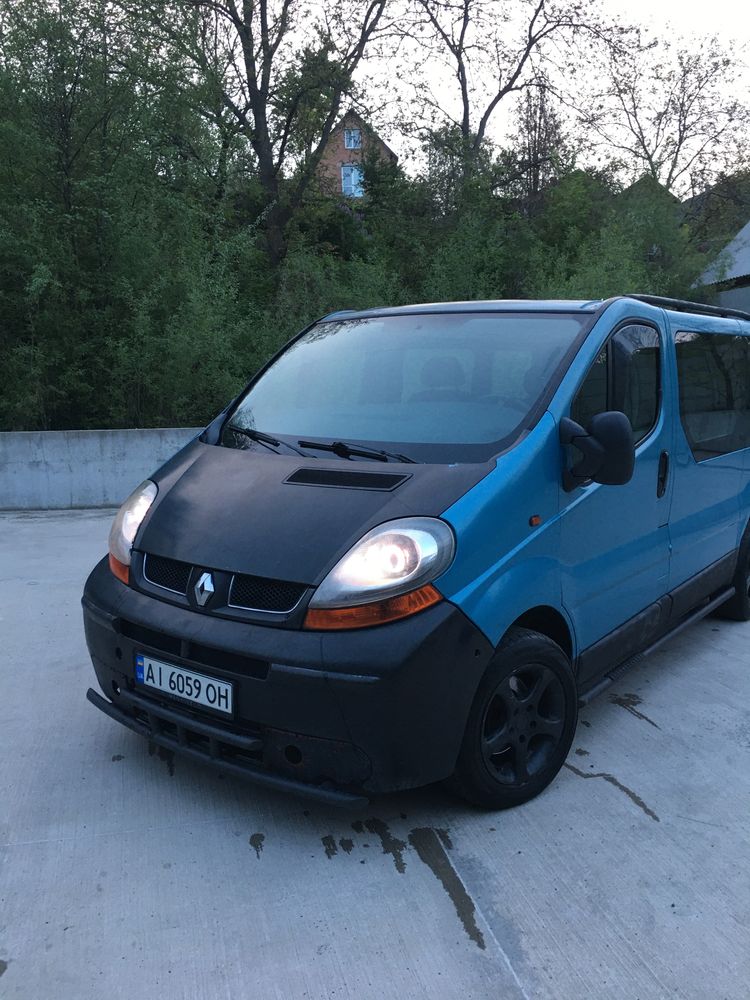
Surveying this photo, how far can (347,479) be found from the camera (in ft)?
8.71

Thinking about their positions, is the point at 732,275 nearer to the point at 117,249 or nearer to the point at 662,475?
the point at 117,249

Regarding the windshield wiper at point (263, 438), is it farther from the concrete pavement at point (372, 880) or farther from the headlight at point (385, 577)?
the concrete pavement at point (372, 880)

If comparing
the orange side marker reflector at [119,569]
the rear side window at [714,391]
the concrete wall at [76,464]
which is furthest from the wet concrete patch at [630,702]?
the concrete wall at [76,464]

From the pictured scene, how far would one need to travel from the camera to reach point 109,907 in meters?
2.24

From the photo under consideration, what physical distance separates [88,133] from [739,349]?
7484mm

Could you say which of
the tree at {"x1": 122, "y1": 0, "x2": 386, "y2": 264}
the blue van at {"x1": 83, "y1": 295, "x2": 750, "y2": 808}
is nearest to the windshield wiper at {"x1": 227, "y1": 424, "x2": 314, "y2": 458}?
the blue van at {"x1": 83, "y1": 295, "x2": 750, "y2": 808}

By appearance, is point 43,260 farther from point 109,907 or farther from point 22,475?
point 109,907

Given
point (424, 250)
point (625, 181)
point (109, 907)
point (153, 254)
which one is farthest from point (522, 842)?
point (625, 181)

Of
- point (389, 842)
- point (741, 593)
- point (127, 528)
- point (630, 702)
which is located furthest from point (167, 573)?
point (741, 593)

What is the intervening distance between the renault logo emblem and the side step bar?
1.41 metres

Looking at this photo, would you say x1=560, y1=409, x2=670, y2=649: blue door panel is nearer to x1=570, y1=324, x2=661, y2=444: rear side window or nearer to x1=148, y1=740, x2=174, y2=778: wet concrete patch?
x1=570, y1=324, x2=661, y2=444: rear side window

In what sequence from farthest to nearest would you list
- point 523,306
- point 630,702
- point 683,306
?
point 683,306
point 630,702
point 523,306

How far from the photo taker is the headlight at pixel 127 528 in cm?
284

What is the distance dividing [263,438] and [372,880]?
1.61 m
